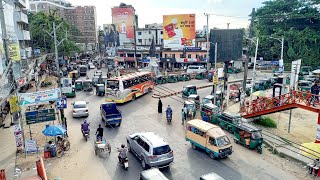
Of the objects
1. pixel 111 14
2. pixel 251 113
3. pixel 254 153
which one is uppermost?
pixel 111 14

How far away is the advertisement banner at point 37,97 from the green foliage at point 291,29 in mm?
53028

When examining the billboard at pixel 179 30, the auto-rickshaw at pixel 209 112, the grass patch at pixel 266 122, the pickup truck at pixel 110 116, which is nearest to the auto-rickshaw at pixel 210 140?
the auto-rickshaw at pixel 209 112

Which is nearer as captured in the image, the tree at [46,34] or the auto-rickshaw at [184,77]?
the auto-rickshaw at [184,77]

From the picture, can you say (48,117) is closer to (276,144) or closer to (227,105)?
(276,144)

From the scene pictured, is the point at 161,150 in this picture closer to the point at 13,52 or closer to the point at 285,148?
the point at 285,148

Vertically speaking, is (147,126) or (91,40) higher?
(91,40)

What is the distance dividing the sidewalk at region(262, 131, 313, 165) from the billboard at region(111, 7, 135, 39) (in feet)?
202

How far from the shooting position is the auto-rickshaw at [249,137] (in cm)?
1819

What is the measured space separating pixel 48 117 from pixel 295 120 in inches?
850

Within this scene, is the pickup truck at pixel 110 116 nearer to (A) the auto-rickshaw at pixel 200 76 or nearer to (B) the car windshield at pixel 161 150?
(B) the car windshield at pixel 161 150

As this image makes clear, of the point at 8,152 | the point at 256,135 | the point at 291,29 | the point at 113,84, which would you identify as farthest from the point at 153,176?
the point at 291,29

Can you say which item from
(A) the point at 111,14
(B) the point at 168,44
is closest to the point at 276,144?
(B) the point at 168,44

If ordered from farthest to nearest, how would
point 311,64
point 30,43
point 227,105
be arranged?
point 30,43 < point 311,64 < point 227,105

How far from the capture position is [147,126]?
23.5m
